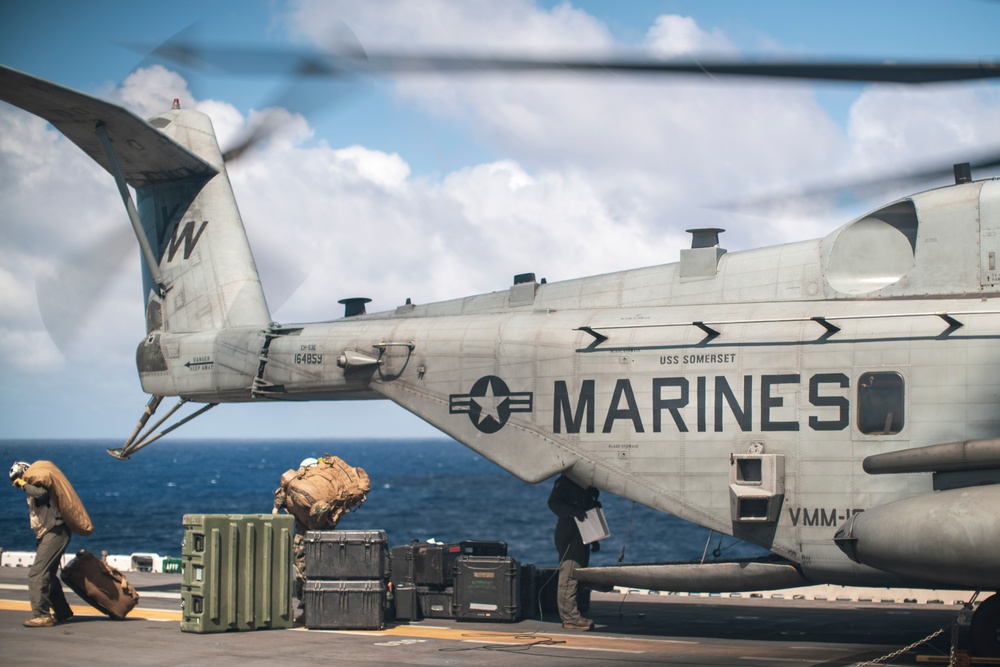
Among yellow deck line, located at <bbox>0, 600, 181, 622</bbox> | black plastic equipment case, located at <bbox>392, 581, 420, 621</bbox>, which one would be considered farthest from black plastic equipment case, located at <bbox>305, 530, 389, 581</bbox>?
yellow deck line, located at <bbox>0, 600, 181, 622</bbox>

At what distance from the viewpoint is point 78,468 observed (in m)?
174

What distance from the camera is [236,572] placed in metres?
12.0

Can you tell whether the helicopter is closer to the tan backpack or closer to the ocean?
the tan backpack

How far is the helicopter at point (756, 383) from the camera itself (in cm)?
1089

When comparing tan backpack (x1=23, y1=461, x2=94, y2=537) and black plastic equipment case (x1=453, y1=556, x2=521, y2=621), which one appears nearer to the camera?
tan backpack (x1=23, y1=461, x2=94, y2=537)

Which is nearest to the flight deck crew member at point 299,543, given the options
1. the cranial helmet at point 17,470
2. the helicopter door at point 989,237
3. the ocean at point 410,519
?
the cranial helmet at point 17,470

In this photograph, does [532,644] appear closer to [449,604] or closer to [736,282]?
[449,604]

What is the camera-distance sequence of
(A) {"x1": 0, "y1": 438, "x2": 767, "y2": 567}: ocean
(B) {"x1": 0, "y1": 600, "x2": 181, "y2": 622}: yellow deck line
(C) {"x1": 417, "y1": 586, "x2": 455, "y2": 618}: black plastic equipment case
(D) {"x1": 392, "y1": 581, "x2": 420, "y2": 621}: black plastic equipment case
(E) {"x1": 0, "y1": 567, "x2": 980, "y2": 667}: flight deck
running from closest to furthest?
(E) {"x1": 0, "y1": 567, "x2": 980, "y2": 667}: flight deck, (B) {"x1": 0, "y1": 600, "x2": 181, "y2": 622}: yellow deck line, (D) {"x1": 392, "y1": 581, "x2": 420, "y2": 621}: black plastic equipment case, (C) {"x1": 417, "y1": 586, "x2": 455, "y2": 618}: black plastic equipment case, (A) {"x1": 0, "y1": 438, "x2": 767, "y2": 567}: ocean

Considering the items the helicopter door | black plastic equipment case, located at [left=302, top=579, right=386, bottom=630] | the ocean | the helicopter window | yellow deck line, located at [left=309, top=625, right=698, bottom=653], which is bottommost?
the ocean

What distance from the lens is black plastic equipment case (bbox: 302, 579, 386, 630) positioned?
1244cm

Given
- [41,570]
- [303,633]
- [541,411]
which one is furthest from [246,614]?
[541,411]

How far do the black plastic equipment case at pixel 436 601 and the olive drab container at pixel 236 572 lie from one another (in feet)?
6.73

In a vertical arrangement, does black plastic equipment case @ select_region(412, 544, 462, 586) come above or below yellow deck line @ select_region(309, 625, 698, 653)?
above

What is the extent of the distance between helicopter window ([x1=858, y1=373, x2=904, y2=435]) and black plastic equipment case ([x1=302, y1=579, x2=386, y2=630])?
5671mm
